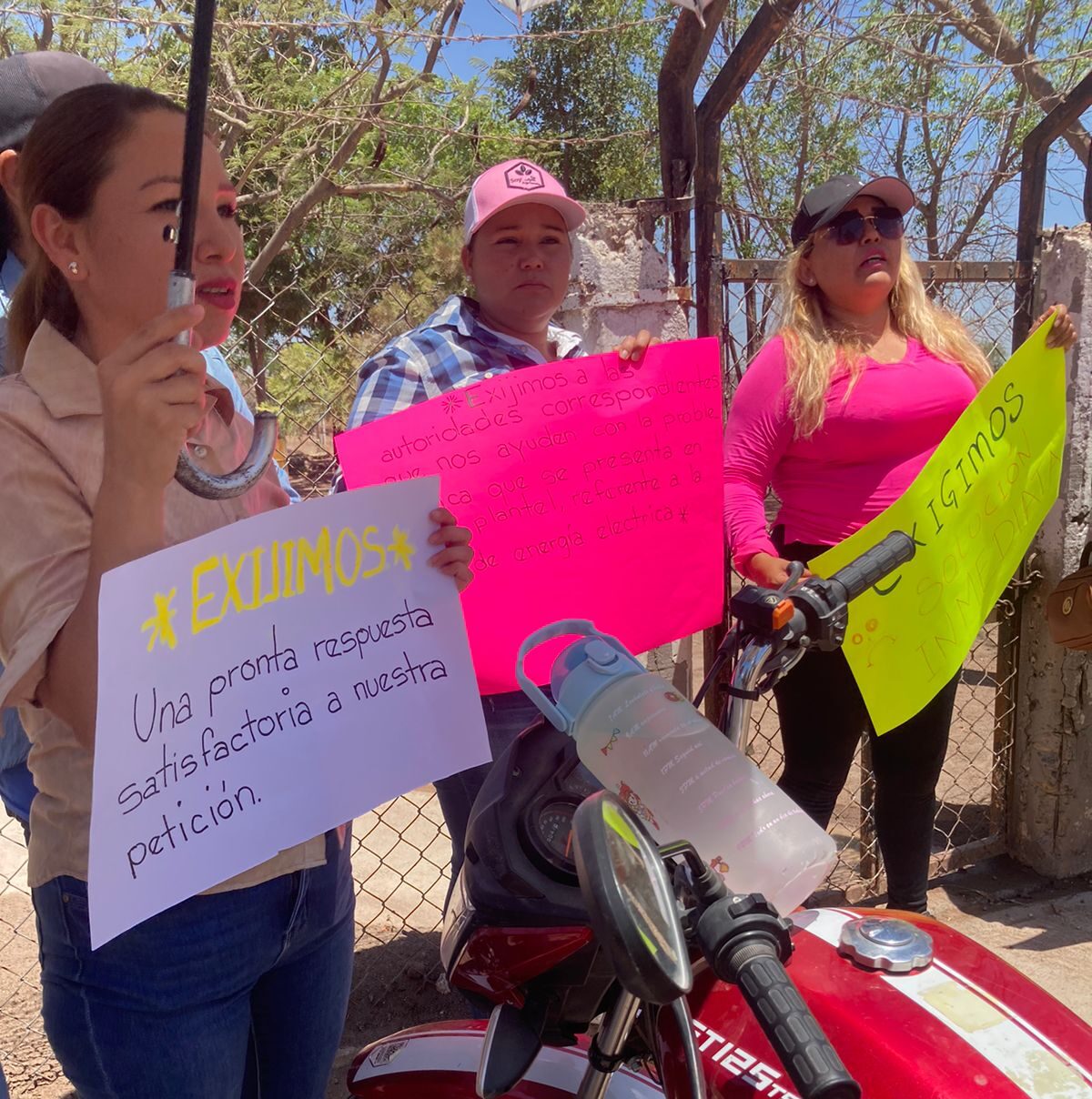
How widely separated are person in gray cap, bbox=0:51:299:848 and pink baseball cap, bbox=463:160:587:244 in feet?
2.45

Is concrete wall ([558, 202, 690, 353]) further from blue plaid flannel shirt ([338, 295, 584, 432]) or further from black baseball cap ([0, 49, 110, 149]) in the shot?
black baseball cap ([0, 49, 110, 149])

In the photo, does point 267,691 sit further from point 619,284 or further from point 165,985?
point 619,284

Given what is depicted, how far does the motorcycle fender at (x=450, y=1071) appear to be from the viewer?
4.18ft

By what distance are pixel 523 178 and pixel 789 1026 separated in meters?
1.83

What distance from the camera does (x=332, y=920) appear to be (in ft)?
4.42

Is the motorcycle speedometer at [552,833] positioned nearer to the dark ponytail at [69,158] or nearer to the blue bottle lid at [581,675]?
the blue bottle lid at [581,675]

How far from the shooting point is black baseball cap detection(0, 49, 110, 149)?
1.49m

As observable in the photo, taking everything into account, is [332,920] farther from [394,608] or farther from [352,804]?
[394,608]

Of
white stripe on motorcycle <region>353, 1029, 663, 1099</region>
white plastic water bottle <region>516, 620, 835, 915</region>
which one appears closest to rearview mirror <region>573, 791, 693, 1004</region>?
white plastic water bottle <region>516, 620, 835, 915</region>

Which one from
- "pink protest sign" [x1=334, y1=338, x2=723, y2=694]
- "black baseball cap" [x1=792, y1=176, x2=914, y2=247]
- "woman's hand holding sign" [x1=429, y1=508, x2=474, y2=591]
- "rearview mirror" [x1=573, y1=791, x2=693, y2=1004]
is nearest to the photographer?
"rearview mirror" [x1=573, y1=791, x2=693, y2=1004]

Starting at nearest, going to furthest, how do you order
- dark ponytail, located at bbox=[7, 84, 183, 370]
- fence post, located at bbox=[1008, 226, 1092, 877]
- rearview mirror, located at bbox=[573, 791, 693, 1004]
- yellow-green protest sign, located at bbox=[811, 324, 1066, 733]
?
1. rearview mirror, located at bbox=[573, 791, 693, 1004]
2. dark ponytail, located at bbox=[7, 84, 183, 370]
3. yellow-green protest sign, located at bbox=[811, 324, 1066, 733]
4. fence post, located at bbox=[1008, 226, 1092, 877]

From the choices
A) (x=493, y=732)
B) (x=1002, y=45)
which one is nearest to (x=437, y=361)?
(x=493, y=732)

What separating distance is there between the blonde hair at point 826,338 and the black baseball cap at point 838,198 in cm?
6

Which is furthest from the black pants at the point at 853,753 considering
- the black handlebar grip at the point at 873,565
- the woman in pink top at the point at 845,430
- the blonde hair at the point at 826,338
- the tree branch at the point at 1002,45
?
the tree branch at the point at 1002,45
